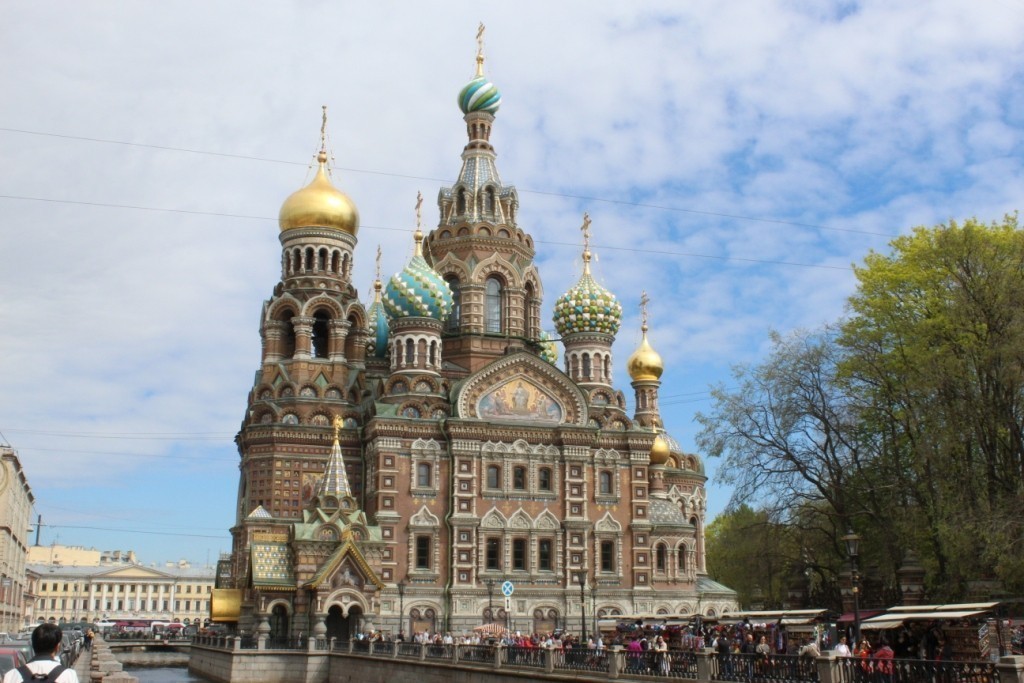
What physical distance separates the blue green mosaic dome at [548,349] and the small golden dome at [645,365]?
4496 millimetres

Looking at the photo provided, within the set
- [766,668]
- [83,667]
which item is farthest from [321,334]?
[766,668]

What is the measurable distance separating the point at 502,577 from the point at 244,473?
37.7ft

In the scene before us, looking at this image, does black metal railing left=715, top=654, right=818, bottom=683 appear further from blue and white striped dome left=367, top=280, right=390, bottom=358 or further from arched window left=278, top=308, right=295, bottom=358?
blue and white striped dome left=367, top=280, right=390, bottom=358

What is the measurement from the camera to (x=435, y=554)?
40.8 meters

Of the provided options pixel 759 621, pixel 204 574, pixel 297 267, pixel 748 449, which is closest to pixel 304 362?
pixel 297 267

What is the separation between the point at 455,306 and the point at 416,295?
15.8 ft

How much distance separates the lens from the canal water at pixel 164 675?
40.4m

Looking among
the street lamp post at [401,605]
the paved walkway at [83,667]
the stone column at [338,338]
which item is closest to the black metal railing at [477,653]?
the paved walkway at [83,667]

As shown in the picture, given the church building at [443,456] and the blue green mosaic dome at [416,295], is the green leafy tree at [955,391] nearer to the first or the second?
the church building at [443,456]

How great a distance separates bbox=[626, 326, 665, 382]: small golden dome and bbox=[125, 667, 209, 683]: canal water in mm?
24248

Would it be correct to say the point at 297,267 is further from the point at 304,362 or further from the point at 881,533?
the point at 881,533

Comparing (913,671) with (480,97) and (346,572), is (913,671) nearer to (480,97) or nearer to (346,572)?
(346,572)

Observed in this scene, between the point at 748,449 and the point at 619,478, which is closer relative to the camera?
the point at 748,449

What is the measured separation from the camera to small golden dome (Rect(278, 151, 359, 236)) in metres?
46.3
